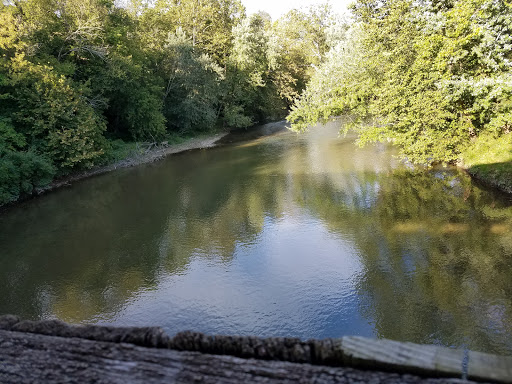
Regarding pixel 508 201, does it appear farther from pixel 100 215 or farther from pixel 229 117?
pixel 229 117

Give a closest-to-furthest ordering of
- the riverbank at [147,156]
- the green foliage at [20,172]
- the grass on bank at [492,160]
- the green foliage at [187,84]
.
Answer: the grass on bank at [492,160], the green foliage at [20,172], the riverbank at [147,156], the green foliage at [187,84]

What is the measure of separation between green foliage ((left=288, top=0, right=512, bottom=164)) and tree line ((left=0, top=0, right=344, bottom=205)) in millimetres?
13348

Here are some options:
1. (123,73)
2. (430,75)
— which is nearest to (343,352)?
(430,75)

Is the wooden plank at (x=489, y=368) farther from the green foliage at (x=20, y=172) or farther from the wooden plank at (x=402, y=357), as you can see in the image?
the green foliage at (x=20, y=172)

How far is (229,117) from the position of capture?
3509 centimetres

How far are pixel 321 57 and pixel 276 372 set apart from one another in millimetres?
42124

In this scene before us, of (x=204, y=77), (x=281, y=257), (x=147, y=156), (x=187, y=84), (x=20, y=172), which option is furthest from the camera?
(x=204, y=77)

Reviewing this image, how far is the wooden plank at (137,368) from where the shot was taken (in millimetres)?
1484

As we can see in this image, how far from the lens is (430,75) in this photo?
13859mm

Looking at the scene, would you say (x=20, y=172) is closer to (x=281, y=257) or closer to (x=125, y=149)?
(x=125, y=149)

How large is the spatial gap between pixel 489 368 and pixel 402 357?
1.00 ft

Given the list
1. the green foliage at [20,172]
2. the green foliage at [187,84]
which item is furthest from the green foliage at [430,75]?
the green foliage at [187,84]

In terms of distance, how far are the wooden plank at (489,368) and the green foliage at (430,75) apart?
12.2 m

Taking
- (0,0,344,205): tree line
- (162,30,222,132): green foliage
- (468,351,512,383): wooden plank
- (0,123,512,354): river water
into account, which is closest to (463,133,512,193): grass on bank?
(0,123,512,354): river water
